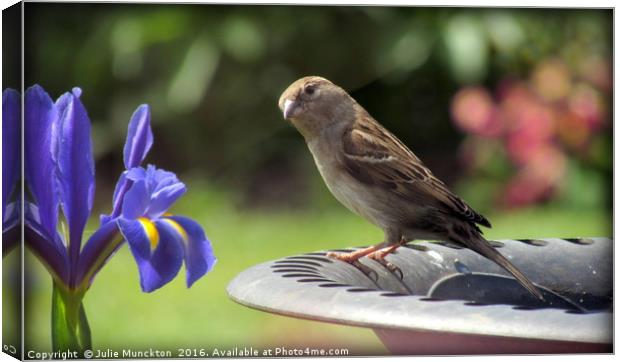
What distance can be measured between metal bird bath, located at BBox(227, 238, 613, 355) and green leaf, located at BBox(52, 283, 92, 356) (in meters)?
0.48

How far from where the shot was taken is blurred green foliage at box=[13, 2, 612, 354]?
12.2ft

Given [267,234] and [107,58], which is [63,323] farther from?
[267,234]

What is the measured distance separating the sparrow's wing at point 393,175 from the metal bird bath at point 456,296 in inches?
5.9

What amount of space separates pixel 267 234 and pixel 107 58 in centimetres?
113

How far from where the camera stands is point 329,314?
9.86 feet

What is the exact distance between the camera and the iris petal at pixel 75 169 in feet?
10.9

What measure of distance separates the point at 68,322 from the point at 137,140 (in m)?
0.54

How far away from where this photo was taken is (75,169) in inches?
131

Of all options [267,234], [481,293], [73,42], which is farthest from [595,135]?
[73,42]

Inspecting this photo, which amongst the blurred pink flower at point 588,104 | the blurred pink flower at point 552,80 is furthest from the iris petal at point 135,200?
the blurred pink flower at point 588,104

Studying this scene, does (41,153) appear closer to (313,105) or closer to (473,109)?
(313,105)

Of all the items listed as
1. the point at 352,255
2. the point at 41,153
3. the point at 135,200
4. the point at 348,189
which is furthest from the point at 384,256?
the point at 41,153

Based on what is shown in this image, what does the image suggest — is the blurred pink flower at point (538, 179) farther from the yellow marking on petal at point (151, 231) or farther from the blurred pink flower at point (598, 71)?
the yellow marking on petal at point (151, 231)

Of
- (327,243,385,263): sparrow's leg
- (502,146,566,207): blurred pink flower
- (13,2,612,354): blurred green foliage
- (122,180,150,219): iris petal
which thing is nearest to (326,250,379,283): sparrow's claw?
(327,243,385,263): sparrow's leg
